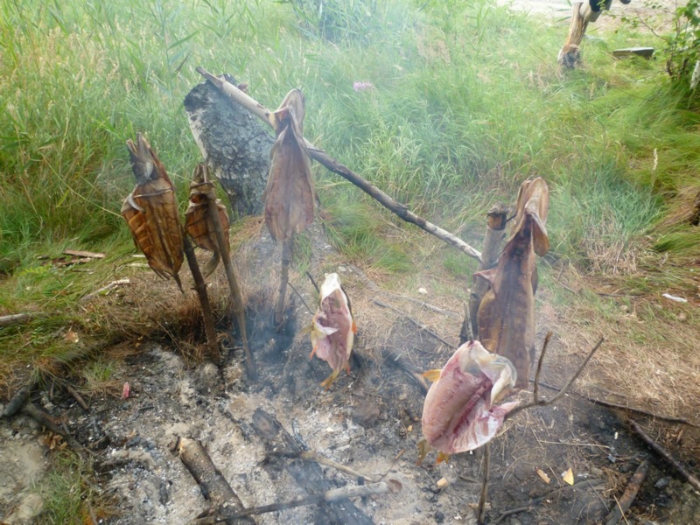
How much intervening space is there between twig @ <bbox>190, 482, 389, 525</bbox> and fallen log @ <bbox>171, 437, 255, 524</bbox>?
37 millimetres

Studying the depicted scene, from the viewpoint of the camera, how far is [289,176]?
1586mm

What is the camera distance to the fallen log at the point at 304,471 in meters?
1.52

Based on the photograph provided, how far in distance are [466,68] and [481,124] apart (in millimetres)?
770

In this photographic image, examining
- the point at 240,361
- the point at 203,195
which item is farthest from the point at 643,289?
the point at 203,195

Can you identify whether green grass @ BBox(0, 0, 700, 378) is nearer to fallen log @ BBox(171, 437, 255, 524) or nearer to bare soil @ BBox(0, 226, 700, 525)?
bare soil @ BBox(0, 226, 700, 525)

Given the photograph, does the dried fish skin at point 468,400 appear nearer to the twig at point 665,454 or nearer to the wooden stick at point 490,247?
the wooden stick at point 490,247

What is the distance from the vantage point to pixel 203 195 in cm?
147

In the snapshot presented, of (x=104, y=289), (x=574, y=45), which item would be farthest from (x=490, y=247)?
(x=574, y=45)

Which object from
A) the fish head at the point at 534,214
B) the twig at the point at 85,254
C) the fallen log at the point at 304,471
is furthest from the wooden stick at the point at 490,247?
the twig at the point at 85,254

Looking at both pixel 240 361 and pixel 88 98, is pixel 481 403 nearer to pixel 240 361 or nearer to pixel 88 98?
pixel 240 361

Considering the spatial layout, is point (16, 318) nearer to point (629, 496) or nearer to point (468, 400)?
point (468, 400)

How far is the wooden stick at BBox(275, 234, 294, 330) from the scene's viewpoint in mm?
1825

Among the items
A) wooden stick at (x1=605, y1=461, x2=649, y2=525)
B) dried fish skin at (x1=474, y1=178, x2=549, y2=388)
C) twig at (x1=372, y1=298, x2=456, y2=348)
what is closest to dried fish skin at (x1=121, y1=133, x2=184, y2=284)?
dried fish skin at (x1=474, y1=178, x2=549, y2=388)

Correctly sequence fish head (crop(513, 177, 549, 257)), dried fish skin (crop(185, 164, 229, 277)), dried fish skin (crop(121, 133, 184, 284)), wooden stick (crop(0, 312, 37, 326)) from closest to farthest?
fish head (crop(513, 177, 549, 257)), dried fish skin (crop(121, 133, 184, 284)), dried fish skin (crop(185, 164, 229, 277)), wooden stick (crop(0, 312, 37, 326))
